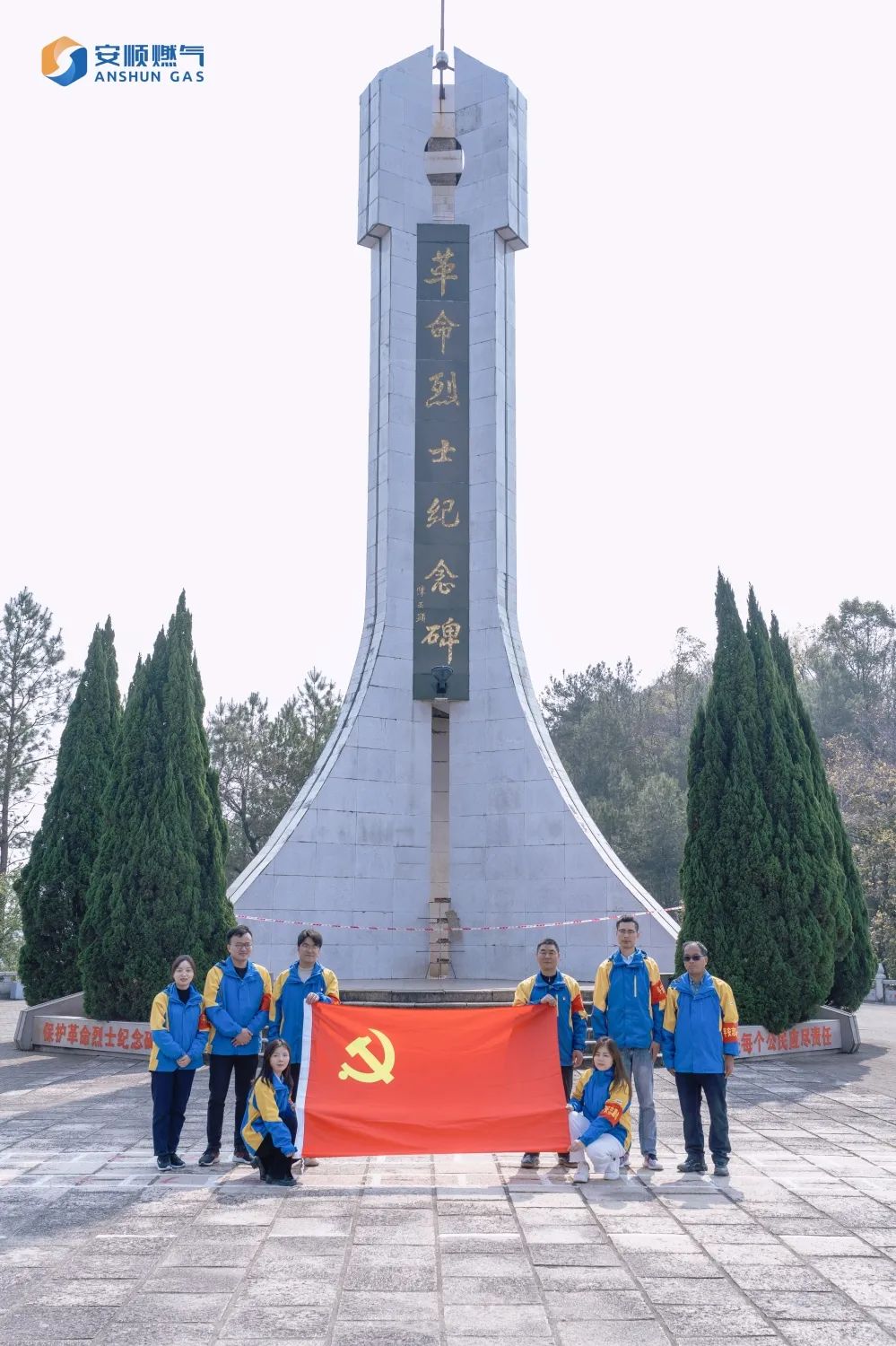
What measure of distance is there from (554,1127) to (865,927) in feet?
26.3

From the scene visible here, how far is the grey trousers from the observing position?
6.27 m

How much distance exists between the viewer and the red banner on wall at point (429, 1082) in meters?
5.91

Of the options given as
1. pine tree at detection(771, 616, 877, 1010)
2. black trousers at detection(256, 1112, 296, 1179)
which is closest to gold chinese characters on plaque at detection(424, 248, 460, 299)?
pine tree at detection(771, 616, 877, 1010)

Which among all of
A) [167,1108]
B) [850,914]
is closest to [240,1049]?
[167,1108]

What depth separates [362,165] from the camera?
Result: 17.9 m

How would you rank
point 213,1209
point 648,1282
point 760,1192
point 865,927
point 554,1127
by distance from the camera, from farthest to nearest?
point 865,927 → point 554,1127 → point 760,1192 → point 213,1209 → point 648,1282

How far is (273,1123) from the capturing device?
5.75 m

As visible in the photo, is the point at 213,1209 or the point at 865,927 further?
the point at 865,927

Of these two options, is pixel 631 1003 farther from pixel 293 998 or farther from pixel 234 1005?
pixel 234 1005

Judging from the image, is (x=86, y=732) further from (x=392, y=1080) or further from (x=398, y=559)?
(x=392, y=1080)

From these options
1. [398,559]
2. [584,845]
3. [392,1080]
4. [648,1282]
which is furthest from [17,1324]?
[398,559]

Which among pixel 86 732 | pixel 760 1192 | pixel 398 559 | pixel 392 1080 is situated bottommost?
pixel 760 1192

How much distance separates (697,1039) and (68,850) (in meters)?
→ 9.25

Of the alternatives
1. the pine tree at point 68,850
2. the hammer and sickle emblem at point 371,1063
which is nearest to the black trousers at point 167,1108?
the hammer and sickle emblem at point 371,1063
